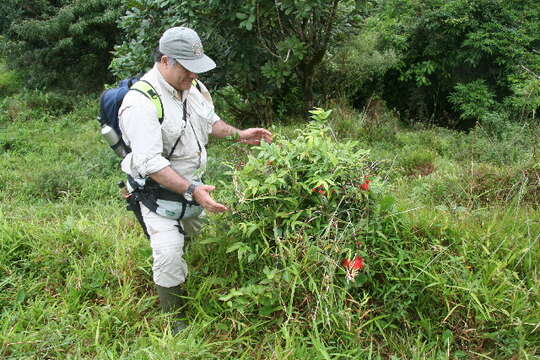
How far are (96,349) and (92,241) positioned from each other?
3.37ft

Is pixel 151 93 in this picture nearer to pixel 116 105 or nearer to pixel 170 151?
pixel 116 105

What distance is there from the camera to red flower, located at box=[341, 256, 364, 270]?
257cm

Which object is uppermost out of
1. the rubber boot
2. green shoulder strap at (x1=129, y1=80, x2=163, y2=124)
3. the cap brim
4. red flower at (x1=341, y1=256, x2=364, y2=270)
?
the cap brim

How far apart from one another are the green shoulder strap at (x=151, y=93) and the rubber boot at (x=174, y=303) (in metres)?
1.11

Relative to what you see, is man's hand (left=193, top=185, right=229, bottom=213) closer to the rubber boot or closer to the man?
the man

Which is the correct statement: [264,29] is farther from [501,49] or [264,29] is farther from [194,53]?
[501,49]

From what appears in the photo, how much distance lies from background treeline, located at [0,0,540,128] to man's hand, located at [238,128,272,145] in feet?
7.43

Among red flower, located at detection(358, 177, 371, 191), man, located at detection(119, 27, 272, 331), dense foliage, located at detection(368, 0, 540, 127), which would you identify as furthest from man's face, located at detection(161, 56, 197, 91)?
dense foliage, located at detection(368, 0, 540, 127)

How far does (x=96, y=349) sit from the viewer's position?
2734 millimetres

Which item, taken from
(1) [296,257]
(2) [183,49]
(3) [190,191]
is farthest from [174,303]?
(2) [183,49]

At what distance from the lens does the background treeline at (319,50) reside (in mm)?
5867

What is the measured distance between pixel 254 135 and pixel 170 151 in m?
0.73

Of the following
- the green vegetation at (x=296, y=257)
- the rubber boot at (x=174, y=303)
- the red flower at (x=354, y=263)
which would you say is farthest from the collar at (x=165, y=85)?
the red flower at (x=354, y=263)

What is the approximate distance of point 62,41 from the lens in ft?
31.1
